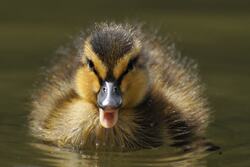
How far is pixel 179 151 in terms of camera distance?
6.46 metres

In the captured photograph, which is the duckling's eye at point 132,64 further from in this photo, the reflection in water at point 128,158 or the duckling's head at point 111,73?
the reflection in water at point 128,158

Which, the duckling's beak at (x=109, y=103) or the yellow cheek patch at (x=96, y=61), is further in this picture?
the yellow cheek patch at (x=96, y=61)

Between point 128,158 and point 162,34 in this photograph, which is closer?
point 128,158

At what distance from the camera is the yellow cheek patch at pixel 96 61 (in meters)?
6.22

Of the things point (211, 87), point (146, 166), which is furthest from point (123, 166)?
point (211, 87)

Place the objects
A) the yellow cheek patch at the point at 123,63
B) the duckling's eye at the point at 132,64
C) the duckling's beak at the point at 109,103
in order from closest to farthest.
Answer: the duckling's beak at the point at 109,103
the yellow cheek patch at the point at 123,63
the duckling's eye at the point at 132,64

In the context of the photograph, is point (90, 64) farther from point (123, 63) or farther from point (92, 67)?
point (123, 63)

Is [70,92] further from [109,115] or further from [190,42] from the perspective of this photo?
[190,42]

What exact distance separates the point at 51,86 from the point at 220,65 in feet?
4.98

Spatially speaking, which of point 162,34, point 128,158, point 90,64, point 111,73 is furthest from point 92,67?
point 162,34

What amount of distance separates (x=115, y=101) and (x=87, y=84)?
0.35 meters

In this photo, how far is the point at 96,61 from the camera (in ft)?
20.5

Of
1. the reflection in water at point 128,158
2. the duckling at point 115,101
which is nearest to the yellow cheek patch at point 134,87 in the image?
the duckling at point 115,101

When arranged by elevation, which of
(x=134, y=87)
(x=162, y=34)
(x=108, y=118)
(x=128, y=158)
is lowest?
(x=128, y=158)
